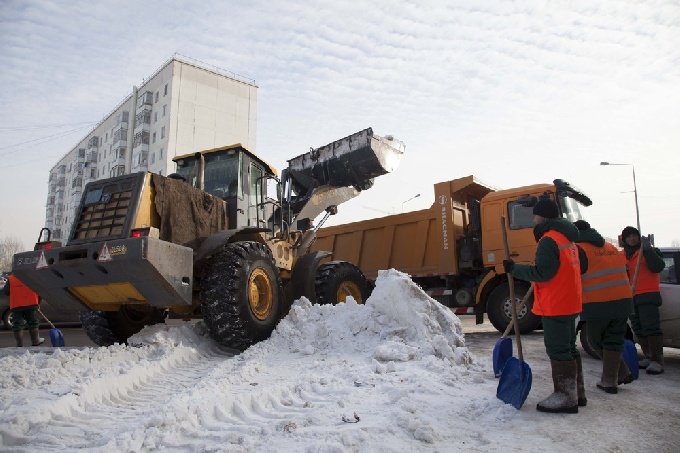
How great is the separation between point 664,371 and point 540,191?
3.92m

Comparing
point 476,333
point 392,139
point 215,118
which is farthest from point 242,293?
point 215,118

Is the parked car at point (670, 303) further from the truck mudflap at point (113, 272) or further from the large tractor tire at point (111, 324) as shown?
the large tractor tire at point (111, 324)

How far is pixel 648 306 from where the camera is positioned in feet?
17.0

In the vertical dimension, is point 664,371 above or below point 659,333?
below

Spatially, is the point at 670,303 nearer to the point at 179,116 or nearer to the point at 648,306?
the point at 648,306

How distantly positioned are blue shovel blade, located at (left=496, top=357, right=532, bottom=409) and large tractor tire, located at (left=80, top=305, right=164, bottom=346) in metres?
5.07

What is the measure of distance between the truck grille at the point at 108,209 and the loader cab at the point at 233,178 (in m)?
1.30

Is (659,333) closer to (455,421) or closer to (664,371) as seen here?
(664,371)

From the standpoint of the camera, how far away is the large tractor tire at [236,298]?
16.6 feet

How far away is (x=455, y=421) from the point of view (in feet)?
9.72

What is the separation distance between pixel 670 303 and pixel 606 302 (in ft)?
7.54

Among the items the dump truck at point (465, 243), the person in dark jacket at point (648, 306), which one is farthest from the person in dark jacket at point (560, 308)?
the dump truck at point (465, 243)

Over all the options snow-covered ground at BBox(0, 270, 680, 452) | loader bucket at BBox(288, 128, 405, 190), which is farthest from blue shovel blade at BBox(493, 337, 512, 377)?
loader bucket at BBox(288, 128, 405, 190)

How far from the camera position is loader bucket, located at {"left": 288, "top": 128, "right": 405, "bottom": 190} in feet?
29.0
